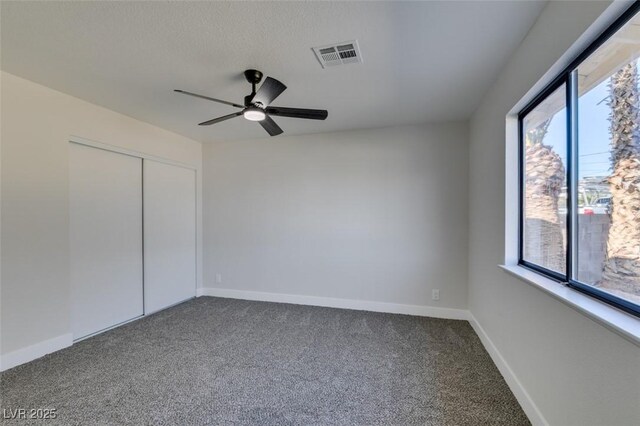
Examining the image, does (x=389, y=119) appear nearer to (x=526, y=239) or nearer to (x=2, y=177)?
(x=526, y=239)

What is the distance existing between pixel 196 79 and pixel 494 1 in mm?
2206

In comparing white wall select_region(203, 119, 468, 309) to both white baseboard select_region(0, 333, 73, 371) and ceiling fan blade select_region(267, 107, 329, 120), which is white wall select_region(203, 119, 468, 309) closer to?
ceiling fan blade select_region(267, 107, 329, 120)

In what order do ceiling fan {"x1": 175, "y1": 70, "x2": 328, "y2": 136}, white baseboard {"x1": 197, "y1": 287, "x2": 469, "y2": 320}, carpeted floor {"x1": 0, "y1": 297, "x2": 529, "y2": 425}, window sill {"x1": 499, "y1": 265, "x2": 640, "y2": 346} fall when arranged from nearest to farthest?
window sill {"x1": 499, "y1": 265, "x2": 640, "y2": 346}
carpeted floor {"x1": 0, "y1": 297, "x2": 529, "y2": 425}
ceiling fan {"x1": 175, "y1": 70, "x2": 328, "y2": 136}
white baseboard {"x1": 197, "y1": 287, "x2": 469, "y2": 320}

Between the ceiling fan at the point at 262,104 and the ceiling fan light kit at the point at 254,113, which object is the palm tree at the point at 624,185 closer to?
the ceiling fan at the point at 262,104

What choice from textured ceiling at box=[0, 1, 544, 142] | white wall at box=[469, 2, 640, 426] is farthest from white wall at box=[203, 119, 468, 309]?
textured ceiling at box=[0, 1, 544, 142]

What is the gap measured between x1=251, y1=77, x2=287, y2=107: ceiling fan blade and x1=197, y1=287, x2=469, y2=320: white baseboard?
2.75 metres

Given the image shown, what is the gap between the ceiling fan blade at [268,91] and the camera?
1948 millimetres

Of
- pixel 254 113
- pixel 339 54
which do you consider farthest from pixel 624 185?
pixel 254 113

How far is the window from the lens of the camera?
3.67ft

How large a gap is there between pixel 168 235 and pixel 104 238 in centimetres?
85

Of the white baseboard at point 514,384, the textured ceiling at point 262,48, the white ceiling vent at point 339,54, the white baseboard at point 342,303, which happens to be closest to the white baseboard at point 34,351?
the white baseboard at point 342,303

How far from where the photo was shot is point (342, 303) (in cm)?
380

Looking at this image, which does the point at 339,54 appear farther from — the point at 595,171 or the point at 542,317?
the point at 542,317

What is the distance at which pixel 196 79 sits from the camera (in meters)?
2.38
